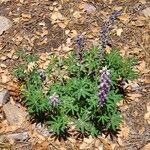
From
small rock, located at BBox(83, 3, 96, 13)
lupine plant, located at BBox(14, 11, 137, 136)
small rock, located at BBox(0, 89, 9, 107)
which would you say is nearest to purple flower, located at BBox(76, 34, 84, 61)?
lupine plant, located at BBox(14, 11, 137, 136)

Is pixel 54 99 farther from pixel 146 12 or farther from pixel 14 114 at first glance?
pixel 146 12

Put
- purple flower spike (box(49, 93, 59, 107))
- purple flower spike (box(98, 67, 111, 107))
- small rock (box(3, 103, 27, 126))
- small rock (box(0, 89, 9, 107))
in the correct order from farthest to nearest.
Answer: small rock (box(0, 89, 9, 107))
small rock (box(3, 103, 27, 126))
purple flower spike (box(49, 93, 59, 107))
purple flower spike (box(98, 67, 111, 107))

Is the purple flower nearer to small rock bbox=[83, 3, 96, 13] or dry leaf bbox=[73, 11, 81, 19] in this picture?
dry leaf bbox=[73, 11, 81, 19]

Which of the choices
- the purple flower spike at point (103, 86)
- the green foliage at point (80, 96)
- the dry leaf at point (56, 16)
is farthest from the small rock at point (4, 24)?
the purple flower spike at point (103, 86)

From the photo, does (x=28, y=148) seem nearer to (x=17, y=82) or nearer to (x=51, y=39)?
(x=17, y=82)

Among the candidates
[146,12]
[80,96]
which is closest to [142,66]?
[146,12]
